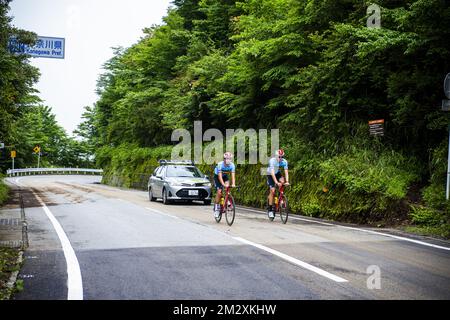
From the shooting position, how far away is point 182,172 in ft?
66.7

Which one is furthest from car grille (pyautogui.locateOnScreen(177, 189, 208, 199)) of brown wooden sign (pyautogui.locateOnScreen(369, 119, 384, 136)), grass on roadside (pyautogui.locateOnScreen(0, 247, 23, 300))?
grass on roadside (pyautogui.locateOnScreen(0, 247, 23, 300))

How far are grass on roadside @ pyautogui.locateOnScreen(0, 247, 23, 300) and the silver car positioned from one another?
11.3 meters

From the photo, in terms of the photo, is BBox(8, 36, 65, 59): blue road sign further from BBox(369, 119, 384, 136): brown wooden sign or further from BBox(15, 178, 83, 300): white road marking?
BBox(369, 119, 384, 136): brown wooden sign

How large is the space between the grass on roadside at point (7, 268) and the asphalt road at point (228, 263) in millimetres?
129

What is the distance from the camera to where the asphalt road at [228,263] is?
518 centimetres

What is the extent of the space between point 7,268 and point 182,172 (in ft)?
46.3

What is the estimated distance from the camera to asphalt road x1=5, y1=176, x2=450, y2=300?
518 cm

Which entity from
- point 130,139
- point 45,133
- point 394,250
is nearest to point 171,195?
point 394,250

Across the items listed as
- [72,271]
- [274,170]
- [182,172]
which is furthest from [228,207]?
[182,172]

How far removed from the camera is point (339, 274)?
6.05 meters

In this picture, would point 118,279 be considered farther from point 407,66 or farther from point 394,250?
point 407,66

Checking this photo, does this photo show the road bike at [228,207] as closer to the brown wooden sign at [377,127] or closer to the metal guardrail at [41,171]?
the brown wooden sign at [377,127]

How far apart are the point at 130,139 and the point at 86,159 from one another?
53.2 metres

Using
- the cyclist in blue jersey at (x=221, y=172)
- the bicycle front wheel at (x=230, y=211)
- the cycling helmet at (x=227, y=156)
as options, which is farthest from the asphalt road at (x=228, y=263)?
the cycling helmet at (x=227, y=156)
